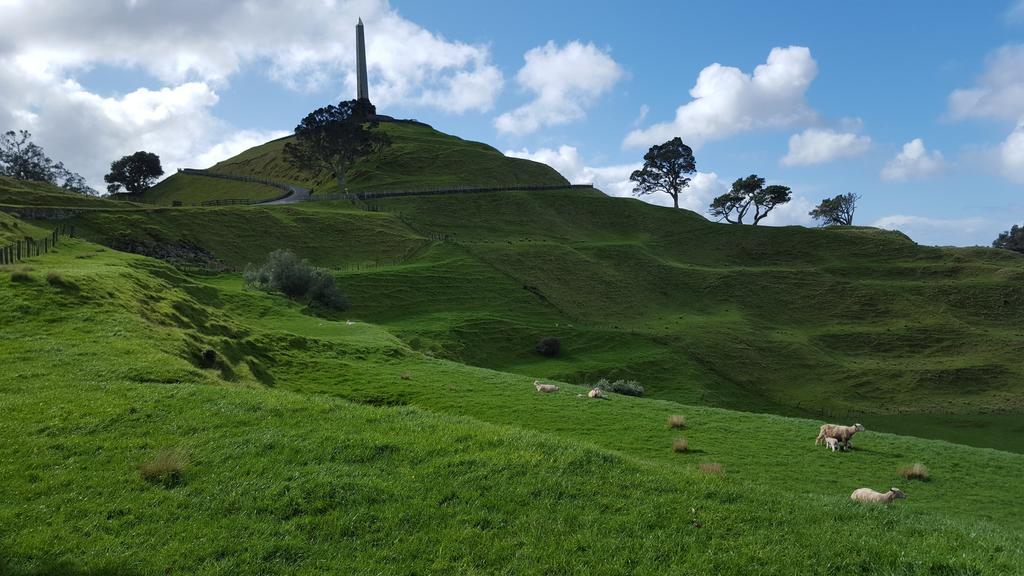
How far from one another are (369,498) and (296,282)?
4585 cm

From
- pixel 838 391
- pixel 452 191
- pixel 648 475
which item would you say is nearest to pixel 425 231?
pixel 452 191

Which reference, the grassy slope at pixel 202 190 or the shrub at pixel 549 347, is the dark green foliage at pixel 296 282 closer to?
the shrub at pixel 549 347

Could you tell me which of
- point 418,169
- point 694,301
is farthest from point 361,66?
→ point 694,301

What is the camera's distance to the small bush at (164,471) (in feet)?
34.5

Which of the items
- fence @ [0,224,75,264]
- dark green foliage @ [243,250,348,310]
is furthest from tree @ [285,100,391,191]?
fence @ [0,224,75,264]

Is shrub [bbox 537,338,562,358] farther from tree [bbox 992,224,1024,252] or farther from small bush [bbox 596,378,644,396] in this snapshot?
tree [bbox 992,224,1024,252]

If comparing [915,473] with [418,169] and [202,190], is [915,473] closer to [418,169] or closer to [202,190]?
[418,169]

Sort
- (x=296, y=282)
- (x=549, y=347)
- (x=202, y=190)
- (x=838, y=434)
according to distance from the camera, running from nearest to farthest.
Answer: (x=838, y=434), (x=296, y=282), (x=549, y=347), (x=202, y=190)

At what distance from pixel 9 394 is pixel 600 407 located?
1907cm

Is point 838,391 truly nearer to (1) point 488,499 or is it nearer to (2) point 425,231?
(1) point 488,499

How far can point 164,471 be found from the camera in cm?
1061

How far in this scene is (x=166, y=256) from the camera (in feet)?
213

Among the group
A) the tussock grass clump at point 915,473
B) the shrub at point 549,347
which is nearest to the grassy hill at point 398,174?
the shrub at point 549,347

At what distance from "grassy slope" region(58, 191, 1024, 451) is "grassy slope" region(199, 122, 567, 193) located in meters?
20.8
